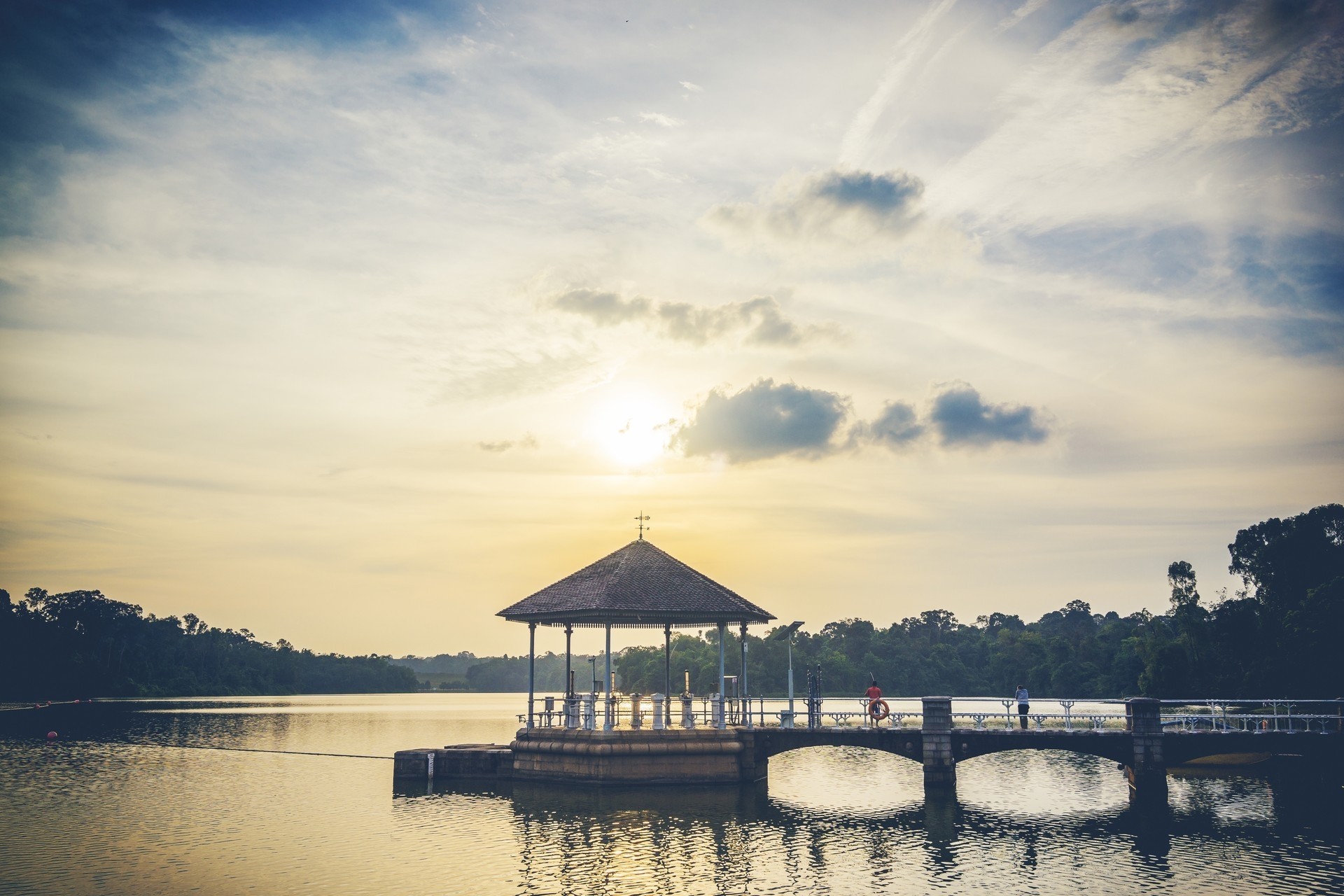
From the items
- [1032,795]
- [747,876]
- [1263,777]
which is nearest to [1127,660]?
[1263,777]

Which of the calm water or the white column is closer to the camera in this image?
the calm water

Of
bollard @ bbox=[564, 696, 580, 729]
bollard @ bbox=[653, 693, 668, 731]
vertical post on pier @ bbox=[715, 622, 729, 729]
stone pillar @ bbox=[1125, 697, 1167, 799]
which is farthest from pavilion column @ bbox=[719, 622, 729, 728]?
stone pillar @ bbox=[1125, 697, 1167, 799]

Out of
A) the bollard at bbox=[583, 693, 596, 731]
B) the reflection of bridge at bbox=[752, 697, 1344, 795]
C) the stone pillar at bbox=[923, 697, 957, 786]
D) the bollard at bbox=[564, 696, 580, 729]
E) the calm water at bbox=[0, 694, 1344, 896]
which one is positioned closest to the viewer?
the calm water at bbox=[0, 694, 1344, 896]

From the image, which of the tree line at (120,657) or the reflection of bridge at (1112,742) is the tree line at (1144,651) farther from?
the tree line at (120,657)

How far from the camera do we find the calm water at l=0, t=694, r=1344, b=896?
22.2 m

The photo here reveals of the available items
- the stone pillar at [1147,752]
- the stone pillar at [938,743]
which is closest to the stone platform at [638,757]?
the stone pillar at [938,743]

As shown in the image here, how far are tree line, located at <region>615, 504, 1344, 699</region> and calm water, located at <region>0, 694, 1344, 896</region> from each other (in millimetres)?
9327

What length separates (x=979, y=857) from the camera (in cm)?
2478

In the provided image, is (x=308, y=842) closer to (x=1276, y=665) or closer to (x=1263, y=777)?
(x=1263, y=777)

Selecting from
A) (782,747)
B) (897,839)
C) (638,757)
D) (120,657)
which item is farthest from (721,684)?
(120,657)

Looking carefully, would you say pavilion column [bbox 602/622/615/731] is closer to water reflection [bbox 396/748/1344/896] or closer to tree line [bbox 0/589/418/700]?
water reflection [bbox 396/748/1344/896]

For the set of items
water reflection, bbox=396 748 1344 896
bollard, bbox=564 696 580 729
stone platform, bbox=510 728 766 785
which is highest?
bollard, bbox=564 696 580 729

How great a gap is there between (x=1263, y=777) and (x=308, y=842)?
35396 millimetres

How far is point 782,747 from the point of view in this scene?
35.2 meters
